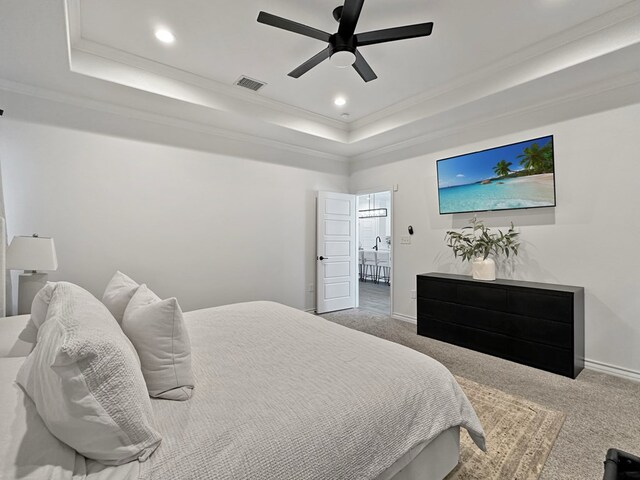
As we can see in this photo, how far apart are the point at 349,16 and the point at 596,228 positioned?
9.75 ft

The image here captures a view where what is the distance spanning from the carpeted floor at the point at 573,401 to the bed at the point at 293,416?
27.1 inches

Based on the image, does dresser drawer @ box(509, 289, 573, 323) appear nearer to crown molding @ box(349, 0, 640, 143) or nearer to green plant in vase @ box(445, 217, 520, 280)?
green plant in vase @ box(445, 217, 520, 280)

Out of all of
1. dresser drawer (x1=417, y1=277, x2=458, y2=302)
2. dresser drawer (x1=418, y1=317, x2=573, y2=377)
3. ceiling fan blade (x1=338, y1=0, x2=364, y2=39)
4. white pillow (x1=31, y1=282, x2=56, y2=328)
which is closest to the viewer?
white pillow (x1=31, y1=282, x2=56, y2=328)

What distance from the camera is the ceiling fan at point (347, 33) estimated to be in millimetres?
2023

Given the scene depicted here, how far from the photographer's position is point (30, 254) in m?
2.42

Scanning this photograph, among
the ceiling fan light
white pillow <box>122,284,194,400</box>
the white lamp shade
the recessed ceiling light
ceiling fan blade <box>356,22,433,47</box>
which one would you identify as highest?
the recessed ceiling light

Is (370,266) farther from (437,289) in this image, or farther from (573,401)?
(573,401)

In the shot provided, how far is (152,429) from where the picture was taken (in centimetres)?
91

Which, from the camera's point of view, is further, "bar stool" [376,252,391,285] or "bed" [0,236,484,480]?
"bar stool" [376,252,391,285]

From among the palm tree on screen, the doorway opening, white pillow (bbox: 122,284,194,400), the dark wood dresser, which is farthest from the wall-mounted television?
the doorway opening

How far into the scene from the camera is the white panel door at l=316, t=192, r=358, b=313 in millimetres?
4926

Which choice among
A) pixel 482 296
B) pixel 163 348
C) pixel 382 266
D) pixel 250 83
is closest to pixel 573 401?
pixel 482 296

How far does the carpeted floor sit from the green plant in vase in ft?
3.09

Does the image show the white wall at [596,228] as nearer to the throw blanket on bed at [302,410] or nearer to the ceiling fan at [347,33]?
the ceiling fan at [347,33]
